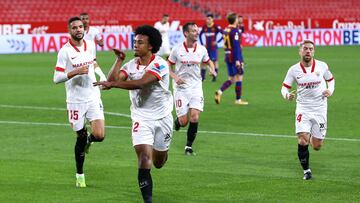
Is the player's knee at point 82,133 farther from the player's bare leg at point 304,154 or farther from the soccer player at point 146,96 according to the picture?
the player's bare leg at point 304,154

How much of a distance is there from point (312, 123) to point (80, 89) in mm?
3527

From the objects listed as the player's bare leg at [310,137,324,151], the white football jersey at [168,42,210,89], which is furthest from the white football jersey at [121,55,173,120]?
the white football jersey at [168,42,210,89]

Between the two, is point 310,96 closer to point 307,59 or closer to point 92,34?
point 307,59

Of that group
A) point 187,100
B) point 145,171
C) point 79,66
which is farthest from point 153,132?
point 187,100

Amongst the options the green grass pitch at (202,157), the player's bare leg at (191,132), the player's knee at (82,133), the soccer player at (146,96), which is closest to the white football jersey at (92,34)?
the green grass pitch at (202,157)

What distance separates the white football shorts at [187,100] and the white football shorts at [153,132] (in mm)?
5533

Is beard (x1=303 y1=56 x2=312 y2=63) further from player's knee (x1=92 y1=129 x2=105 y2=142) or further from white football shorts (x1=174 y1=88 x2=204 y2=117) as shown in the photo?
white football shorts (x1=174 y1=88 x2=204 y2=117)

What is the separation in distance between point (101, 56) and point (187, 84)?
99.3 ft

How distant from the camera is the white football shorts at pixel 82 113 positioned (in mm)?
13508

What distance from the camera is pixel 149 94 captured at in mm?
11266

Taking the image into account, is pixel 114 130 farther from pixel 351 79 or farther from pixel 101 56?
pixel 101 56

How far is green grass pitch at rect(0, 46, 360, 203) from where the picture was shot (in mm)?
12555

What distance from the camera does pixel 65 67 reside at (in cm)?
1345

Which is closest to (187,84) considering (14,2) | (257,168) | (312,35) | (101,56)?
(257,168)
